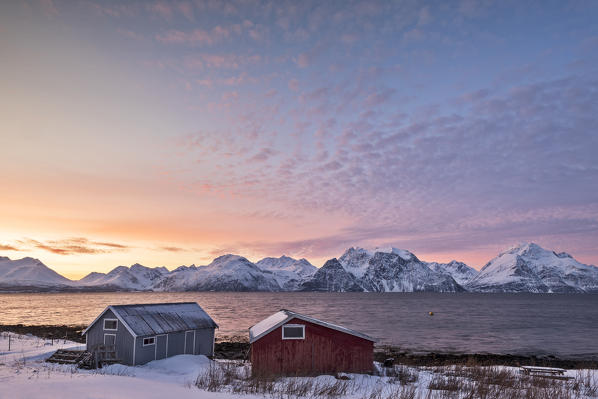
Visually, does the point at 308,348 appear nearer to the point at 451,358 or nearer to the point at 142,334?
the point at 142,334

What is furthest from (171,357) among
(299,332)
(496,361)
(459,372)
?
(496,361)

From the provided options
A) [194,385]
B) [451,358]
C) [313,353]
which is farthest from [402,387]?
[451,358]

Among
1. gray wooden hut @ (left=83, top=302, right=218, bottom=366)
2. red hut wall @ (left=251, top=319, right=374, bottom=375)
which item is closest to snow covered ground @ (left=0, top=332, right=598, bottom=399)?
gray wooden hut @ (left=83, top=302, right=218, bottom=366)

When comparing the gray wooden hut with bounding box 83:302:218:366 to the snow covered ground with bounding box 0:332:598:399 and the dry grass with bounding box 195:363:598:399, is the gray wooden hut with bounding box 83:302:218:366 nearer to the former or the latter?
the snow covered ground with bounding box 0:332:598:399

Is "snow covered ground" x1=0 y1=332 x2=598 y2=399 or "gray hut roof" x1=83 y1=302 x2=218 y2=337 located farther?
"gray hut roof" x1=83 y1=302 x2=218 y2=337

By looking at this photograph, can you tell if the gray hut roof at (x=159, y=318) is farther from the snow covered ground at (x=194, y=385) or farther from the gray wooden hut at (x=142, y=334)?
the snow covered ground at (x=194, y=385)

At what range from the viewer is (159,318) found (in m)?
37.0

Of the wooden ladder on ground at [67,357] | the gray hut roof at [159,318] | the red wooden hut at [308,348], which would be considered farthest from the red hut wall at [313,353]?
the wooden ladder on ground at [67,357]

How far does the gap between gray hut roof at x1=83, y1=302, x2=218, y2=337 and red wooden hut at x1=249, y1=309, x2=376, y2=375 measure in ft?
28.9

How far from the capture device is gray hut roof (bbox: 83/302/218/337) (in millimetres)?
34000

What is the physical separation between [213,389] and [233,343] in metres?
42.6

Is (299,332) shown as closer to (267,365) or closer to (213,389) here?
(267,365)

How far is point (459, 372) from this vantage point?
32656 mm

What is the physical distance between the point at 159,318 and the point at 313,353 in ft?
46.8
